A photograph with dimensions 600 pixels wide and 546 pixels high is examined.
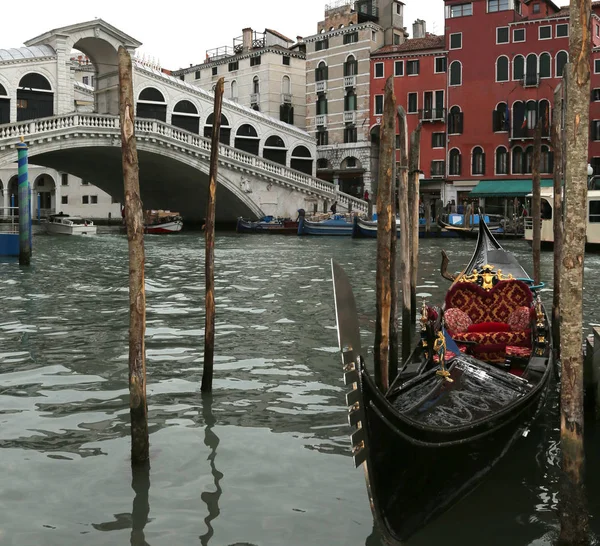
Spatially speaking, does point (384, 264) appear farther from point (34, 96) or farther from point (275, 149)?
point (275, 149)

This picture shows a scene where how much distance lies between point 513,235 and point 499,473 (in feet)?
53.4

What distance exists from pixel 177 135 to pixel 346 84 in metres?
6.97

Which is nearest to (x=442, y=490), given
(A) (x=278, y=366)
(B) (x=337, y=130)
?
(A) (x=278, y=366)

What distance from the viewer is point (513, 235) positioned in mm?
18750

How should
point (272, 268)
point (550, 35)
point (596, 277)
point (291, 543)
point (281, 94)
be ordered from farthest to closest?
point (281, 94) < point (550, 35) < point (272, 268) < point (596, 277) < point (291, 543)

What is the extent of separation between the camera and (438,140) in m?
22.6

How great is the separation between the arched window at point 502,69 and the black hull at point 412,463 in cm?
2008

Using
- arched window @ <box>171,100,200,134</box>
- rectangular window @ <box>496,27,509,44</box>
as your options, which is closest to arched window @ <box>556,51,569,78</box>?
rectangular window @ <box>496,27,509,44</box>

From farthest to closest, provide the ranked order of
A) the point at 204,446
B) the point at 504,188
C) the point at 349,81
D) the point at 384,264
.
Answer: the point at 349,81 < the point at 504,188 < the point at 384,264 < the point at 204,446

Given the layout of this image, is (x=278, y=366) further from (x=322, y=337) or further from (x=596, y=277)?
(x=596, y=277)

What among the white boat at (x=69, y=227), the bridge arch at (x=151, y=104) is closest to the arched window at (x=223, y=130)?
the bridge arch at (x=151, y=104)

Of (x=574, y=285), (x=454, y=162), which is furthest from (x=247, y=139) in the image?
(x=574, y=285)

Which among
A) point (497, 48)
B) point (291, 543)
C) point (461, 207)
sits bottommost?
point (291, 543)

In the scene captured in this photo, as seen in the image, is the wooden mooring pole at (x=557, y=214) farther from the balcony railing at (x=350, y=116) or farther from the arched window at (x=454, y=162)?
the balcony railing at (x=350, y=116)
